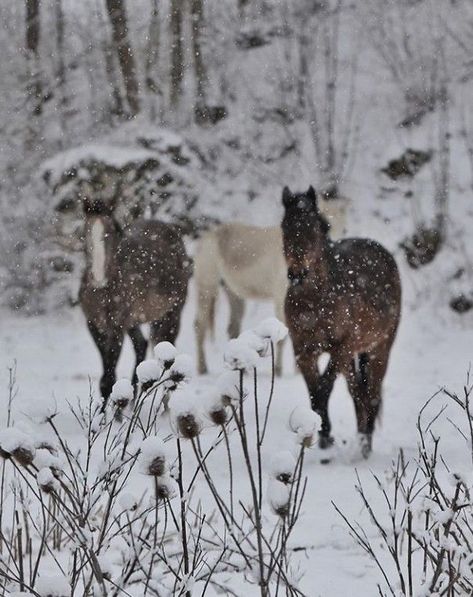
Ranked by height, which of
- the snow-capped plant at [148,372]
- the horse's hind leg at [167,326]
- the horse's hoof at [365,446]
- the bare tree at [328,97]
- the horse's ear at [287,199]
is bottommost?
the horse's hoof at [365,446]

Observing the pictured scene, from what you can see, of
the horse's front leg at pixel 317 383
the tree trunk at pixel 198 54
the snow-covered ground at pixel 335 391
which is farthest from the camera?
the tree trunk at pixel 198 54

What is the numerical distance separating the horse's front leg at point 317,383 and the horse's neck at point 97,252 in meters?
1.59

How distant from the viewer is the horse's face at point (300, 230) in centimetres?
524

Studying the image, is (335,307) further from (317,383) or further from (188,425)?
(188,425)

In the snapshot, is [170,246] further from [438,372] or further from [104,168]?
[104,168]

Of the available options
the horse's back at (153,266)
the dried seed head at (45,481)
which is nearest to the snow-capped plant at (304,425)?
the dried seed head at (45,481)

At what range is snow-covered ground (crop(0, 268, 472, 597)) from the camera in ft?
11.5

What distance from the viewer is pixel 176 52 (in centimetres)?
1781

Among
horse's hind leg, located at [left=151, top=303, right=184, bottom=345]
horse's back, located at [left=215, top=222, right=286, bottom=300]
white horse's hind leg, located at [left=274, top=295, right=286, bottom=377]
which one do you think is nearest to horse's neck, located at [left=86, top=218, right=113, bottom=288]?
horse's hind leg, located at [left=151, top=303, right=184, bottom=345]

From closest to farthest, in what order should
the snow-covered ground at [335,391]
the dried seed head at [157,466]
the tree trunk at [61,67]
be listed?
the dried seed head at [157,466] < the snow-covered ground at [335,391] < the tree trunk at [61,67]

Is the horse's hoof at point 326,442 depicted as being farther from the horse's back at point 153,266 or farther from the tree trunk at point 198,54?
the tree trunk at point 198,54

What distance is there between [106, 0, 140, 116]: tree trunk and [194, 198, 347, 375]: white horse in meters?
6.74

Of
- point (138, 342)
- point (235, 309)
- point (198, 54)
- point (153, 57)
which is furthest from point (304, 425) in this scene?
point (198, 54)

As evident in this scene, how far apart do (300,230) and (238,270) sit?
196 inches
